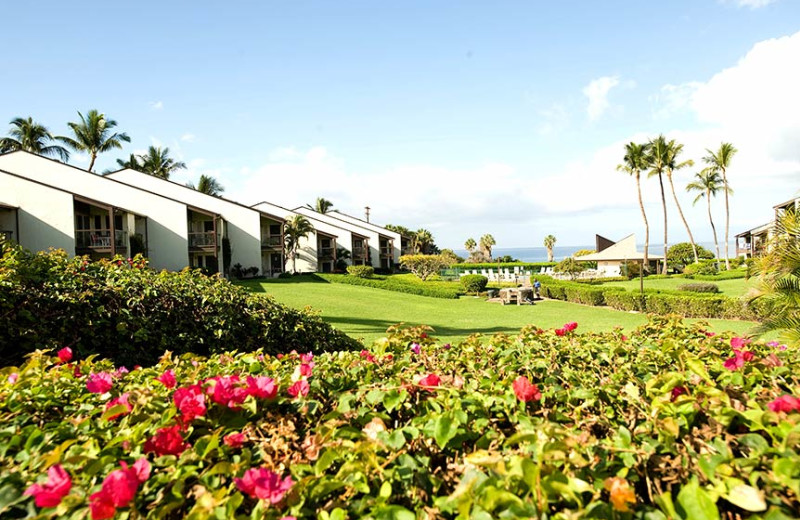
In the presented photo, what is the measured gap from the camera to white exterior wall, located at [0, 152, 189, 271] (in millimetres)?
28562

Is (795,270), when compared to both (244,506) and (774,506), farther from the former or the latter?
(244,506)

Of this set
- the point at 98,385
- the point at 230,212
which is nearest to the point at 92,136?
the point at 230,212

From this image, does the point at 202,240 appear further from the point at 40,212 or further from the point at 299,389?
the point at 299,389

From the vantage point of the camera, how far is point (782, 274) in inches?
236

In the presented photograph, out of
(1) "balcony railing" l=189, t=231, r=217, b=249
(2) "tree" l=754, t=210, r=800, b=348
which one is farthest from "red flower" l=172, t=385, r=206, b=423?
(1) "balcony railing" l=189, t=231, r=217, b=249

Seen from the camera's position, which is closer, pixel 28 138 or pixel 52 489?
pixel 52 489

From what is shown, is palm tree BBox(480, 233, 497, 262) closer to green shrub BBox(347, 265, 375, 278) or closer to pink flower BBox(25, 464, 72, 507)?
green shrub BBox(347, 265, 375, 278)

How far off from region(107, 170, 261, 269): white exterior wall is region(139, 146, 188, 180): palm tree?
14764 millimetres

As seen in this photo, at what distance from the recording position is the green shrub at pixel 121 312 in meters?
5.11

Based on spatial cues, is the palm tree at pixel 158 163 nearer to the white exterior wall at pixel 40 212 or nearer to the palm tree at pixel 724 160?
the white exterior wall at pixel 40 212

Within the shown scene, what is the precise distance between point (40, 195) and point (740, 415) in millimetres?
30443

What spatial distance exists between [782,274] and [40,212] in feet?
97.9

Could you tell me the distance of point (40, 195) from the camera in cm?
2444

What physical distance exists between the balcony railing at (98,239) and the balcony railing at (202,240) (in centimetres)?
434
